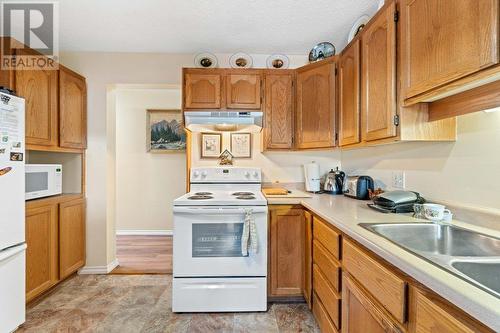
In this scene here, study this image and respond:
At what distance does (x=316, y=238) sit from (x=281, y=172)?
1085mm

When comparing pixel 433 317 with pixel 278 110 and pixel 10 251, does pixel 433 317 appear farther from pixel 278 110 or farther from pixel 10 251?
pixel 10 251

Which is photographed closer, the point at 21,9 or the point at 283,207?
the point at 21,9

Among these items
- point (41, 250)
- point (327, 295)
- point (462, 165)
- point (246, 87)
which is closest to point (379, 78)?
point (462, 165)

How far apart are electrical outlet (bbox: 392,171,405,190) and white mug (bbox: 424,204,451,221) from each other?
0.46 meters

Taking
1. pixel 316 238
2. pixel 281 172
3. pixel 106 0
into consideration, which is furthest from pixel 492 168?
pixel 106 0

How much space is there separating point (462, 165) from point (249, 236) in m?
1.42

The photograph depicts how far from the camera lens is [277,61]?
2.70 metres

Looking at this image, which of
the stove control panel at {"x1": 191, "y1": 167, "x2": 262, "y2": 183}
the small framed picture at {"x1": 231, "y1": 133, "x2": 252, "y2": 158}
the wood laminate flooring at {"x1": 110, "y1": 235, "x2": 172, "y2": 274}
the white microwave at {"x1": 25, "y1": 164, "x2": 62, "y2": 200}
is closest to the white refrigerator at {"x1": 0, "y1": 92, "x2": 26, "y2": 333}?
the white microwave at {"x1": 25, "y1": 164, "x2": 62, "y2": 200}

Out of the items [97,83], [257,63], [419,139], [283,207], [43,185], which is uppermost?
[257,63]

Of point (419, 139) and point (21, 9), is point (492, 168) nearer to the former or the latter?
point (419, 139)

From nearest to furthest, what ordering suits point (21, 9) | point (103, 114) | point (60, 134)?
point (21, 9)
point (60, 134)
point (103, 114)

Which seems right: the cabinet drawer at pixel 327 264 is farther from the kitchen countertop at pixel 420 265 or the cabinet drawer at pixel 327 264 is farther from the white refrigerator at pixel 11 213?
the white refrigerator at pixel 11 213

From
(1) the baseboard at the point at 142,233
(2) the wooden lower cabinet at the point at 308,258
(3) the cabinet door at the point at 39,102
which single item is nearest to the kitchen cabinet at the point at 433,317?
(2) the wooden lower cabinet at the point at 308,258

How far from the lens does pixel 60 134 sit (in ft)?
7.64
